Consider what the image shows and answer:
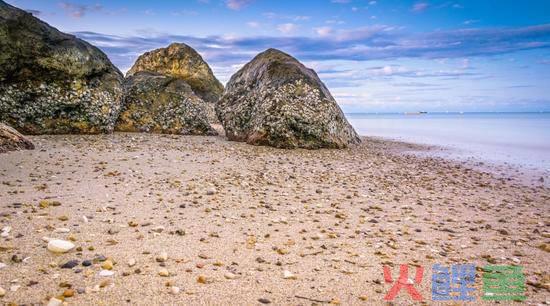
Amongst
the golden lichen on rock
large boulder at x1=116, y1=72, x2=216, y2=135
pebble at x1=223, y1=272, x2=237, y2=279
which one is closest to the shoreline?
pebble at x1=223, y1=272, x2=237, y2=279

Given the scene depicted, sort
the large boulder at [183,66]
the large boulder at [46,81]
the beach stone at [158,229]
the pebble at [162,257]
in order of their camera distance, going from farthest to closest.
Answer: the large boulder at [183,66] < the large boulder at [46,81] < the beach stone at [158,229] < the pebble at [162,257]

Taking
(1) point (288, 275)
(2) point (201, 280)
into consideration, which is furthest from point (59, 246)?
(1) point (288, 275)

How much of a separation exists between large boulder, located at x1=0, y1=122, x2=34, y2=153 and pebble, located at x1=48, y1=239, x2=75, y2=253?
5.42m

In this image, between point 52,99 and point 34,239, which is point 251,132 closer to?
point 52,99

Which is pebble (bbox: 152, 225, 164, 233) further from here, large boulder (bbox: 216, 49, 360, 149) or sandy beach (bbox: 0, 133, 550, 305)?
large boulder (bbox: 216, 49, 360, 149)

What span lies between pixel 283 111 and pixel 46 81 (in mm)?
6697

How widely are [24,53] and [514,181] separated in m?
12.9

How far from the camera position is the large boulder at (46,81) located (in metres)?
10.4

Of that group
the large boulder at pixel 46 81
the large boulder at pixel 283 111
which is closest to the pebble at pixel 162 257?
the large boulder at pixel 283 111

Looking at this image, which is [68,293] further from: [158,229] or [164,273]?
[158,229]

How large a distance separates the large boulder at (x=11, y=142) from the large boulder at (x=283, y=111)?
19.0 feet

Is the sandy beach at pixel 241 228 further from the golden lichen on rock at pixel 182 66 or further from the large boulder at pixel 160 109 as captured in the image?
the golden lichen on rock at pixel 182 66

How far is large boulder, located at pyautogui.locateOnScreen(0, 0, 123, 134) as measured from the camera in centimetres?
1041

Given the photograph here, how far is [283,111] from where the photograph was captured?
1140cm
